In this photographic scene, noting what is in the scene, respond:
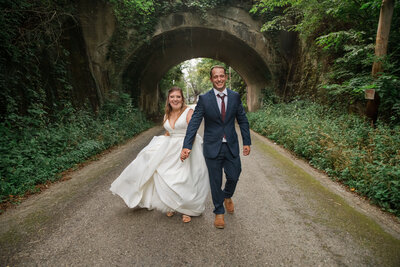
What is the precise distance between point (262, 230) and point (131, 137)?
7.90 metres

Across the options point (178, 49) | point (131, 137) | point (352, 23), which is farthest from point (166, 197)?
point (178, 49)

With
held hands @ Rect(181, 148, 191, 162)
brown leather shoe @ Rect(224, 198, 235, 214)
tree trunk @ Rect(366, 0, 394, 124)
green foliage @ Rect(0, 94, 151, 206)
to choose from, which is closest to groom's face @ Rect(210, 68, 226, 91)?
held hands @ Rect(181, 148, 191, 162)

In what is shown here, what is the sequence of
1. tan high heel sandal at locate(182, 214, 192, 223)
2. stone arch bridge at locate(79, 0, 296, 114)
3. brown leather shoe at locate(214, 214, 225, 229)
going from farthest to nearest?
stone arch bridge at locate(79, 0, 296, 114) < tan high heel sandal at locate(182, 214, 192, 223) < brown leather shoe at locate(214, 214, 225, 229)

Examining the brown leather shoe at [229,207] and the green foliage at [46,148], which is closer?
the brown leather shoe at [229,207]

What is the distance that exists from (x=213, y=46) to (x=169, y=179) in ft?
→ 41.0

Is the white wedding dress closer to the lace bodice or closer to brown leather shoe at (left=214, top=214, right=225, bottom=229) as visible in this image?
the lace bodice

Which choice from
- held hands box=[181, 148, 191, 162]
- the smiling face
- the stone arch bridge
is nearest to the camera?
held hands box=[181, 148, 191, 162]

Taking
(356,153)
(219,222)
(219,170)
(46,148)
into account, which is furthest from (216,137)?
(46,148)

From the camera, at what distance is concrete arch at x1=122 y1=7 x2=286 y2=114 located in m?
11.0

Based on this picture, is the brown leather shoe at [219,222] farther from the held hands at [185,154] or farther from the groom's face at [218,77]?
the groom's face at [218,77]

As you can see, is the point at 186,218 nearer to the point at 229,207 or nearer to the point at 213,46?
the point at 229,207

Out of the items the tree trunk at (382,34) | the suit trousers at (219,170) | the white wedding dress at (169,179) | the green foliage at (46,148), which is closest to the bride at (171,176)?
the white wedding dress at (169,179)

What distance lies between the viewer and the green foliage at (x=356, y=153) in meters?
2.90

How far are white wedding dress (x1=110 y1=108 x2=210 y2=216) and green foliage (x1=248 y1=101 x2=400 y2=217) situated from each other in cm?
266
